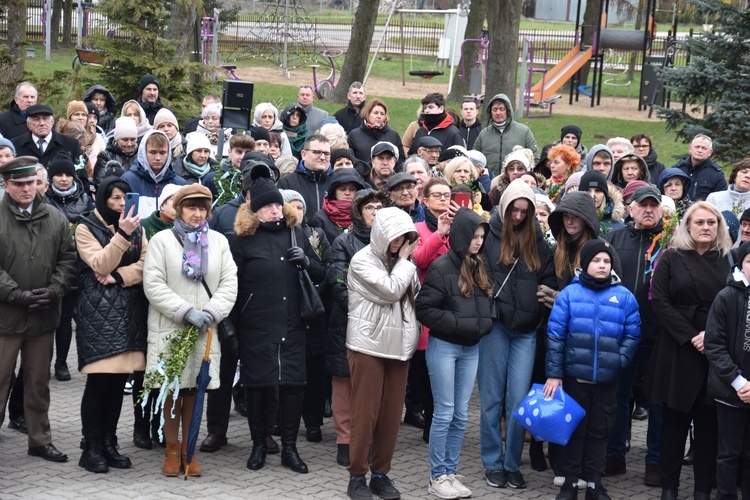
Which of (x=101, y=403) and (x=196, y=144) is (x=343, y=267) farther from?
(x=196, y=144)

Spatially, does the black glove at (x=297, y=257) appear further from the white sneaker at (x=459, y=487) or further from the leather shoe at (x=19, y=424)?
the leather shoe at (x=19, y=424)

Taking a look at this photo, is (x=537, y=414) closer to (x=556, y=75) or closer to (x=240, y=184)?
(x=240, y=184)

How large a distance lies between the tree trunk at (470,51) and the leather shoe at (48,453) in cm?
2048

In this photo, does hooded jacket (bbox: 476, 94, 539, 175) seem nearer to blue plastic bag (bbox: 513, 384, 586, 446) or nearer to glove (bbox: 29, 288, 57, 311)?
blue plastic bag (bbox: 513, 384, 586, 446)

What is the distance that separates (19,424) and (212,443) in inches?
60.7

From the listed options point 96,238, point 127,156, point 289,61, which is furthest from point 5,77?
point 289,61

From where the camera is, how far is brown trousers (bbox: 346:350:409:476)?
23.2 ft

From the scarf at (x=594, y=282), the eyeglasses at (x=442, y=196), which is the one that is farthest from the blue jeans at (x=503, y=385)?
the eyeglasses at (x=442, y=196)

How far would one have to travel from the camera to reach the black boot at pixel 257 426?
24.8 feet

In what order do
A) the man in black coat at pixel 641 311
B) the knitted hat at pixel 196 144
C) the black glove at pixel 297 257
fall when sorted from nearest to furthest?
1. the black glove at pixel 297 257
2. the man in black coat at pixel 641 311
3. the knitted hat at pixel 196 144

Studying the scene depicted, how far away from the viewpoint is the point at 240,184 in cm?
909

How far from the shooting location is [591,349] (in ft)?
23.3

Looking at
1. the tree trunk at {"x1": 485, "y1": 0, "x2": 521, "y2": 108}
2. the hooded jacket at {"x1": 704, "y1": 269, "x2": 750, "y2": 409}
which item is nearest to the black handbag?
the hooded jacket at {"x1": 704, "y1": 269, "x2": 750, "y2": 409}

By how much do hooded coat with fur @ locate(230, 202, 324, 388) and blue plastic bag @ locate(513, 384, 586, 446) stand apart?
1.69m
